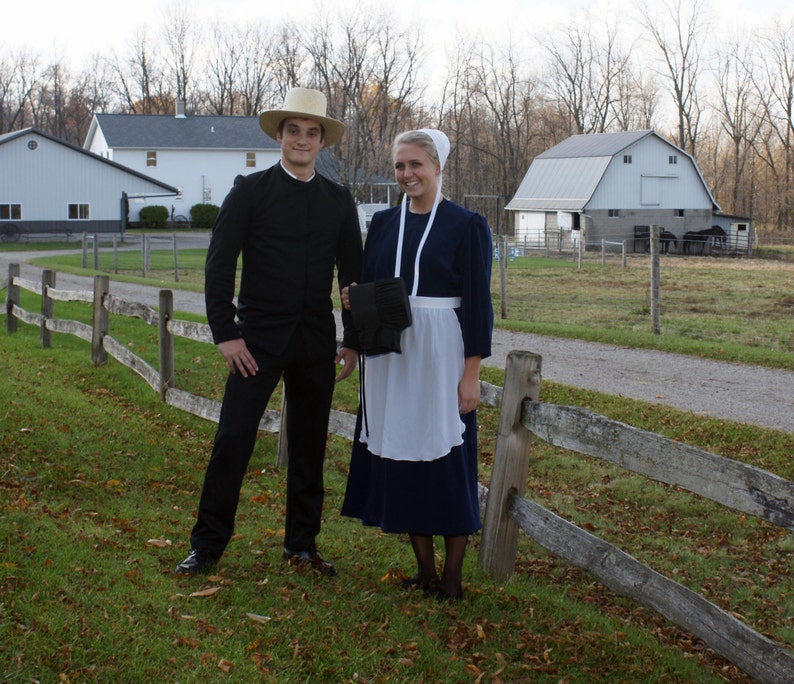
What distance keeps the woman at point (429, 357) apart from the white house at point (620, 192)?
48.8 meters

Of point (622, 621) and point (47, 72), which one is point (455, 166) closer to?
point (47, 72)

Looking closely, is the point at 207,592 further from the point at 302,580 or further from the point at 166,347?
the point at 166,347

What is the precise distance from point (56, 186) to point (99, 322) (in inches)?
1808

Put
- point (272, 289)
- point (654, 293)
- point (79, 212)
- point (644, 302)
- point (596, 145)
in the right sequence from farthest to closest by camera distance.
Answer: point (596, 145) < point (79, 212) < point (644, 302) < point (654, 293) < point (272, 289)

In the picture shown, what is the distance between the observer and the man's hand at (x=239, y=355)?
4574 mm

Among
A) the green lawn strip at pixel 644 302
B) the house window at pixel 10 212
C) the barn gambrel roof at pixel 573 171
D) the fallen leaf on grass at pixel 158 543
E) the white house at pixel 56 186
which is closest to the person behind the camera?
the fallen leaf on grass at pixel 158 543

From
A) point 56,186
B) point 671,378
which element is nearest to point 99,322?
point 671,378

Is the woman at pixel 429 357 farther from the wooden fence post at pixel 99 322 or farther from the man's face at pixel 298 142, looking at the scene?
the wooden fence post at pixel 99 322

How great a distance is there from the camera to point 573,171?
55.7 meters

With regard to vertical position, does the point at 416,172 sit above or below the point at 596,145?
below

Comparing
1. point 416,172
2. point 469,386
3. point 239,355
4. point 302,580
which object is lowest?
point 302,580

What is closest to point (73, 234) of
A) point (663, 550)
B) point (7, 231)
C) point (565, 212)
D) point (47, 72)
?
point (7, 231)

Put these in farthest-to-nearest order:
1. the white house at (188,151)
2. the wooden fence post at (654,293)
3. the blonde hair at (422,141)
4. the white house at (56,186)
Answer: the white house at (188,151) < the white house at (56,186) < the wooden fence post at (654,293) < the blonde hair at (422,141)

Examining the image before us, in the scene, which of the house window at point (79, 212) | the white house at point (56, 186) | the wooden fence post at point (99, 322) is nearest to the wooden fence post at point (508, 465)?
the wooden fence post at point (99, 322)
